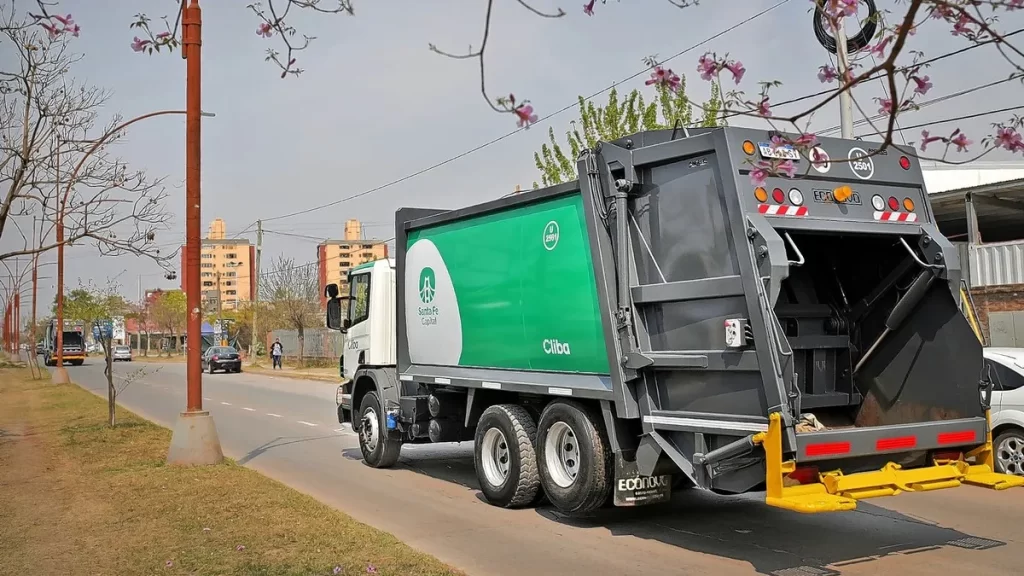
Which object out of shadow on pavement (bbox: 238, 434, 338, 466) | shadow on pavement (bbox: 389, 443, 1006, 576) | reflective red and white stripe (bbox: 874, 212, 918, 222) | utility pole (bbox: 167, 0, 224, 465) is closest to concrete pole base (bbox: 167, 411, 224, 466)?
utility pole (bbox: 167, 0, 224, 465)

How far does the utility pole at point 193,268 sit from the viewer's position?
456 inches

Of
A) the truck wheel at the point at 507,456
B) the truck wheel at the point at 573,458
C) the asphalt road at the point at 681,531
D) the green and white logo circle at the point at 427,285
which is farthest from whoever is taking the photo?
the green and white logo circle at the point at 427,285

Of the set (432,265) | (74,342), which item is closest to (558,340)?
(432,265)

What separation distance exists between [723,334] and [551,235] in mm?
2366

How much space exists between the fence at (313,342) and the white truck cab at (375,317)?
33.0m

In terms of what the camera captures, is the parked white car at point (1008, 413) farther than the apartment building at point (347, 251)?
No

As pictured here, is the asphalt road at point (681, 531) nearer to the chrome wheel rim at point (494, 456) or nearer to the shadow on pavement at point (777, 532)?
the shadow on pavement at point (777, 532)

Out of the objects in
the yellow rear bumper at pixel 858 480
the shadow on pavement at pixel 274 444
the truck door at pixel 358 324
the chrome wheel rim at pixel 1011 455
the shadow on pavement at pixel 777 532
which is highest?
the truck door at pixel 358 324

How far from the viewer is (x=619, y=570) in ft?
23.2

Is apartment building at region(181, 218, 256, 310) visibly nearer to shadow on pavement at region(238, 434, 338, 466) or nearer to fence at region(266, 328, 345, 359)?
fence at region(266, 328, 345, 359)

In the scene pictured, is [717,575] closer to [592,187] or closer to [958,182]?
[592,187]

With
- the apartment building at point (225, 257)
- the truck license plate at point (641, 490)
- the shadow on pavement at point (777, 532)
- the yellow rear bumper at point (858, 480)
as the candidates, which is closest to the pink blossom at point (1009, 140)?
the yellow rear bumper at point (858, 480)

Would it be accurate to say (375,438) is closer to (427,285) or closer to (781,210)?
(427,285)

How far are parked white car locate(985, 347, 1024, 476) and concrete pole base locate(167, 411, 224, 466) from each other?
9.06m
